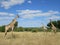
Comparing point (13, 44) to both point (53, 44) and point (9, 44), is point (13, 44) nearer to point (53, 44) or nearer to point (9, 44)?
point (9, 44)

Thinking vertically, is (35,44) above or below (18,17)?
below

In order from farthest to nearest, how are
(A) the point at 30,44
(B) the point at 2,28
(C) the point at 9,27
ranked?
(B) the point at 2,28 → (C) the point at 9,27 → (A) the point at 30,44

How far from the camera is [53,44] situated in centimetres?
1241

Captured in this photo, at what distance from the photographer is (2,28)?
4000 cm

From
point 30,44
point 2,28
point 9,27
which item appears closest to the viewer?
point 30,44

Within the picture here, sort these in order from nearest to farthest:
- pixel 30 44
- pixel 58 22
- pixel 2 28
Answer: pixel 30 44 → pixel 2 28 → pixel 58 22

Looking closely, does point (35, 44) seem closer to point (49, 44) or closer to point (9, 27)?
point (49, 44)

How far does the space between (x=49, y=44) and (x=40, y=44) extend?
23.1 inches

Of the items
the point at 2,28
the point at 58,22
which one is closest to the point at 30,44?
the point at 2,28

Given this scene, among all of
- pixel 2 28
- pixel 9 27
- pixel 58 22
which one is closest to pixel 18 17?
pixel 9 27

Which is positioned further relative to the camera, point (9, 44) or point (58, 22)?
point (58, 22)

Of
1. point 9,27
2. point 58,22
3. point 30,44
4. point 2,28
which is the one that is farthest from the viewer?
point 58,22

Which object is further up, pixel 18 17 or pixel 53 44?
pixel 18 17

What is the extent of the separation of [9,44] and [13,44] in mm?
252
